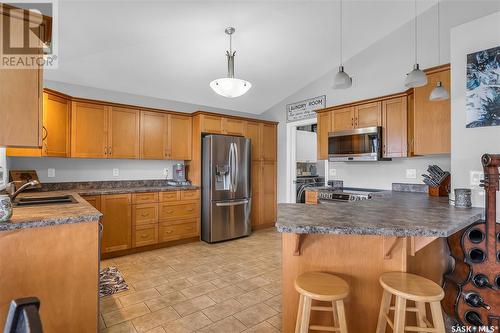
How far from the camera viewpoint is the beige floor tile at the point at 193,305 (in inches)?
88.5

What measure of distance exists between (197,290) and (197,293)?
2.5 inches

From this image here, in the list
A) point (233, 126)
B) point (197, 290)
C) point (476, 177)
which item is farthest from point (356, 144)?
point (197, 290)

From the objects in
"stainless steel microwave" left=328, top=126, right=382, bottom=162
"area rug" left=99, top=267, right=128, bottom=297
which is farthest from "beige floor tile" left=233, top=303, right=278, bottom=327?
"stainless steel microwave" left=328, top=126, right=382, bottom=162

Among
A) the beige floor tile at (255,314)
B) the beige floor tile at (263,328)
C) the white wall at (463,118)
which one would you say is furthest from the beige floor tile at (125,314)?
the white wall at (463,118)

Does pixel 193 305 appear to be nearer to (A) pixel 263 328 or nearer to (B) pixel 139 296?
(B) pixel 139 296

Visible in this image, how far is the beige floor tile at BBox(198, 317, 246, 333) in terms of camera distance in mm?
1984

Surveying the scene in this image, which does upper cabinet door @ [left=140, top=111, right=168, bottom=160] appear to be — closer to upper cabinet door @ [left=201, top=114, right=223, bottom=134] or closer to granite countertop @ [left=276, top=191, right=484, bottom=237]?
upper cabinet door @ [left=201, top=114, right=223, bottom=134]

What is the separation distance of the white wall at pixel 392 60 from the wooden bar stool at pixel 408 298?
2.40 metres

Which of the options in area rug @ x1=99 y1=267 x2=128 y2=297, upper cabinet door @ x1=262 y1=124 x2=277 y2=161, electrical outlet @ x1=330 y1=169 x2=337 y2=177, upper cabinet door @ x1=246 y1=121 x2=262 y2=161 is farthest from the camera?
upper cabinet door @ x1=262 y1=124 x2=277 y2=161

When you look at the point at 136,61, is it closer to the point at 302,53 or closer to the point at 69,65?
the point at 69,65

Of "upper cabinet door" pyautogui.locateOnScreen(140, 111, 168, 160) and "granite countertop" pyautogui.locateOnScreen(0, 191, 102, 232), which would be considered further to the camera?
"upper cabinet door" pyautogui.locateOnScreen(140, 111, 168, 160)

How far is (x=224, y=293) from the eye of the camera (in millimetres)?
2564

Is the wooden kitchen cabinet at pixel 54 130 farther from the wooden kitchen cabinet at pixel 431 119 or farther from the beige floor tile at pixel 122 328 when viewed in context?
the wooden kitchen cabinet at pixel 431 119

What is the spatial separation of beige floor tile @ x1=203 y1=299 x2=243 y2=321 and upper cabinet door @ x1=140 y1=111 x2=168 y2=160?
257 cm
